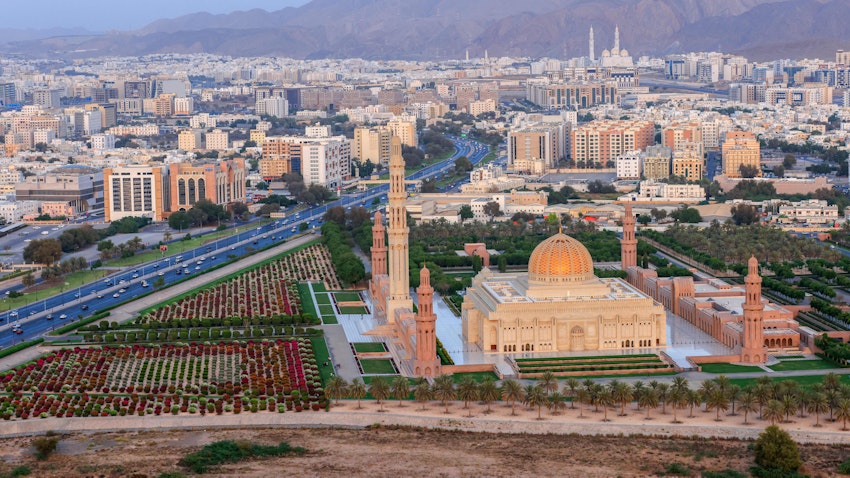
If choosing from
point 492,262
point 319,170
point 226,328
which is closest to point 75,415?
point 226,328

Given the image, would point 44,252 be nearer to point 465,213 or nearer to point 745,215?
point 465,213

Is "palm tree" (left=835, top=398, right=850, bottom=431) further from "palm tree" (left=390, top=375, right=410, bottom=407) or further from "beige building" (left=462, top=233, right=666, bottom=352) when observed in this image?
"palm tree" (left=390, top=375, right=410, bottom=407)

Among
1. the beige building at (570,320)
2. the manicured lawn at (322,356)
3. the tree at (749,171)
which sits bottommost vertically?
the manicured lawn at (322,356)

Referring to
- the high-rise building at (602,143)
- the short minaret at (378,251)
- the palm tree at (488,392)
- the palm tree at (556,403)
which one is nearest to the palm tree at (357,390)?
the palm tree at (488,392)

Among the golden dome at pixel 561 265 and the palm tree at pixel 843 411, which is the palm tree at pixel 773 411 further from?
the golden dome at pixel 561 265

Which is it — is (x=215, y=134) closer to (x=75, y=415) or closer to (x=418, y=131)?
(x=418, y=131)

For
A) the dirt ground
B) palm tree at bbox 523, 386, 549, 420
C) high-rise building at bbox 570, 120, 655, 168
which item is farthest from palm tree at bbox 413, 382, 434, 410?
high-rise building at bbox 570, 120, 655, 168

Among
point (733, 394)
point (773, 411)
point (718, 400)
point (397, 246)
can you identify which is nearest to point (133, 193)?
point (397, 246)
